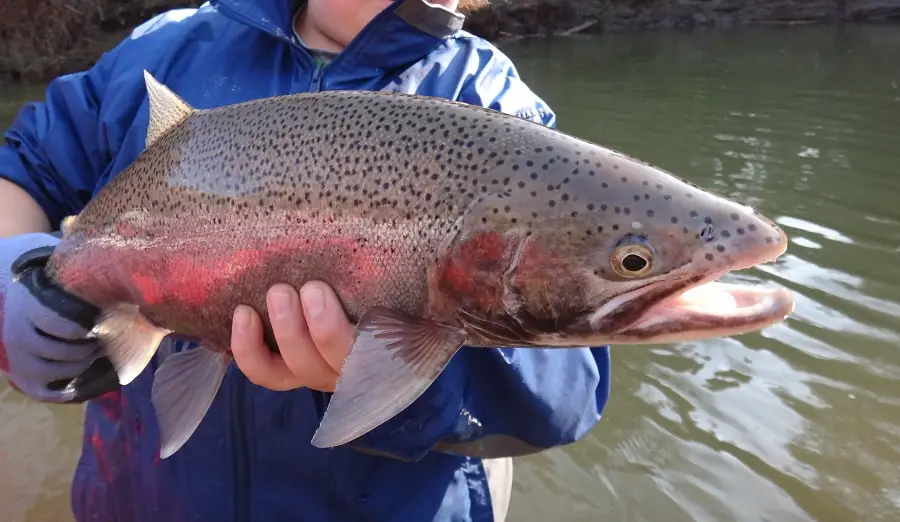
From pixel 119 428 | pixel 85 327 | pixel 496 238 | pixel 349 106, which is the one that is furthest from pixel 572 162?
pixel 119 428

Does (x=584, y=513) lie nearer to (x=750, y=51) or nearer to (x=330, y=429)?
(x=330, y=429)

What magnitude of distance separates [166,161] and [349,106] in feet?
1.69

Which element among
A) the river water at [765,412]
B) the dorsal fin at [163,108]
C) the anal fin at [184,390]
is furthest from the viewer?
the river water at [765,412]

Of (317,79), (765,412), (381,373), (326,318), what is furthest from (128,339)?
(765,412)

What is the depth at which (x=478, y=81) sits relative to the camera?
214 centimetres

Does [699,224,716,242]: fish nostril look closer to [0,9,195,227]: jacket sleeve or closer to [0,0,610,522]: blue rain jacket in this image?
[0,0,610,522]: blue rain jacket

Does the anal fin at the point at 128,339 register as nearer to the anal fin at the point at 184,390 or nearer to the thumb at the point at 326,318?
the anal fin at the point at 184,390

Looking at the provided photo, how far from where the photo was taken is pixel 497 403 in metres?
1.99

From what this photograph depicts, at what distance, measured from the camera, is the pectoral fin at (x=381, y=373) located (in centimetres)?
148

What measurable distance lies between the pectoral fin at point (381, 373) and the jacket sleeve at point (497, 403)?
13.4 inches

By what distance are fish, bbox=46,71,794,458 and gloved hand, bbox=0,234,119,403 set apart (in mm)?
199

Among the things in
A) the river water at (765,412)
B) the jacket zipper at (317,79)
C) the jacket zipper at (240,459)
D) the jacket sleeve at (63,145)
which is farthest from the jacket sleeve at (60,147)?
the river water at (765,412)

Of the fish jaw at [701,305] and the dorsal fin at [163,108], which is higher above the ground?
the dorsal fin at [163,108]

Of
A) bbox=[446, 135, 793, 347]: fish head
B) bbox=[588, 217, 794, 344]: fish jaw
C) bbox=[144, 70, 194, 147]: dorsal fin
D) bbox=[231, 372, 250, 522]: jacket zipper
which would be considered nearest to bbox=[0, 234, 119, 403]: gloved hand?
bbox=[231, 372, 250, 522]: jacket zipper
